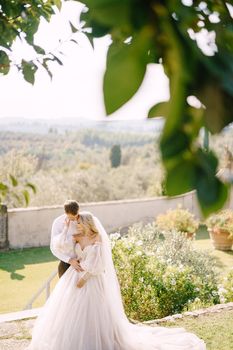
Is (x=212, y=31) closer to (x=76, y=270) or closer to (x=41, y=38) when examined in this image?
(x=41, y=38)

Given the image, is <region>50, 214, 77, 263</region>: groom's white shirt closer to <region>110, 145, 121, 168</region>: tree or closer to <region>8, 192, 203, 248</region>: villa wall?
A: <region>8, 192, 203, 248</region>: villa wall

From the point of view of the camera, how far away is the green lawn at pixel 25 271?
27.1 feet

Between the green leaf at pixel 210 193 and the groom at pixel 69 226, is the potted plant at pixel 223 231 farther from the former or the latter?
the green leaf at pixel 210 193

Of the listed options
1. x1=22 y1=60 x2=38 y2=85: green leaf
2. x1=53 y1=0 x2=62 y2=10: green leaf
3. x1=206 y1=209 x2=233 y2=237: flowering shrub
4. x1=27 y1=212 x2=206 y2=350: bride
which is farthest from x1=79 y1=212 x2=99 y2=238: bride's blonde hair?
x1=206 y1=209 x2=233 y2=237: flowering shrub

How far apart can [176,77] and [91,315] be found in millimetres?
5060

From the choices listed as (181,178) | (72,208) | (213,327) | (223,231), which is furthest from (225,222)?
(181,178)

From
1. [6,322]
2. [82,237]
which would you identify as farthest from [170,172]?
[6,322]

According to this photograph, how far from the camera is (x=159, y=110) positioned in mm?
524

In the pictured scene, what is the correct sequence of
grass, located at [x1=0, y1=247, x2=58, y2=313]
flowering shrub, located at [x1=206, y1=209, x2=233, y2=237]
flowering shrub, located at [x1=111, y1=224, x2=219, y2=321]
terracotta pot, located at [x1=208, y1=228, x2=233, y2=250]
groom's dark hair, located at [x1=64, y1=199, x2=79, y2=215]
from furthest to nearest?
terracotta pot, located at [x1=208, y1=228, x2=233, y2=250] < flowering shrub, located at [x1=206, y1=209, x2=233, y2=237] < grass, located at [x1=0, y1=247, x2=58, y2=313] < flowering shrub, located at [x1=111, y1=224, x2=219, y2=321] < groom's dark hair, located at [x1=64, y1=199, x2=79, y2=215]

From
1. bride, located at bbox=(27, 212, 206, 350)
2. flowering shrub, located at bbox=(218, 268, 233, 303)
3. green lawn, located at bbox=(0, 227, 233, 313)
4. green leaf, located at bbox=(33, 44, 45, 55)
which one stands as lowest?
green lawn, located at bbox=(0, 227, 233, 313)

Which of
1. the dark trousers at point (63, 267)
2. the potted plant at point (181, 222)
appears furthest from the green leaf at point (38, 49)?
the potted plant at point (181, 222)

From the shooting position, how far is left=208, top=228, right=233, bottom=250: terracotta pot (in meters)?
11.9

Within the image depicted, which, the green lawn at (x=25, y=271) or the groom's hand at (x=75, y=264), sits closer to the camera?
the groom's hand at (x=75, y=264)

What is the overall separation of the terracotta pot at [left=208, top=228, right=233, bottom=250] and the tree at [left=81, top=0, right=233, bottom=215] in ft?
38.0
